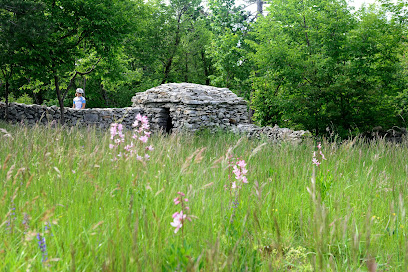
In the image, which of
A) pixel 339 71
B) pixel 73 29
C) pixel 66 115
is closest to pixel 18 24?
pixel 73 29

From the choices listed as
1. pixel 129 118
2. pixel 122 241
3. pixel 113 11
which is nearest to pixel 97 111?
pixel 129 118

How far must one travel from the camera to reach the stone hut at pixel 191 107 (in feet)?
41.7

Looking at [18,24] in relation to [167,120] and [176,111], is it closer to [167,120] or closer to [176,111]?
[176,111]

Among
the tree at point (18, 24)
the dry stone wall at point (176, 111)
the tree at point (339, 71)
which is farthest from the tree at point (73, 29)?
the tree at point (339, 71)

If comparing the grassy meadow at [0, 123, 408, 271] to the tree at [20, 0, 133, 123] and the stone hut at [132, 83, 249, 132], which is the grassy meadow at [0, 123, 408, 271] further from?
the stone hut at [132, 83, 249, 132]

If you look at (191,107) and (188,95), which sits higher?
(188,95)

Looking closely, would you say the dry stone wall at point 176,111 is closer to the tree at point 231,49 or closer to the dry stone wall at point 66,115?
the dry stone wall at point 66,115

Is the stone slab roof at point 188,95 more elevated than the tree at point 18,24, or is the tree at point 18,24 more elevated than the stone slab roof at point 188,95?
the tree at point 18,24

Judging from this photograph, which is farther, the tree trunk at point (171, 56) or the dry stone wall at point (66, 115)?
the tree trunk at point (171, 56)

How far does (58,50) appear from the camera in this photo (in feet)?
35.4

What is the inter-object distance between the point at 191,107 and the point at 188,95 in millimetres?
563

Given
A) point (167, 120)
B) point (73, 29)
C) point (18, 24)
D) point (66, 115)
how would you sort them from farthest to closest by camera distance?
point (167, 120) < point (66, 115) < point (73, 29) < point (18, 24)

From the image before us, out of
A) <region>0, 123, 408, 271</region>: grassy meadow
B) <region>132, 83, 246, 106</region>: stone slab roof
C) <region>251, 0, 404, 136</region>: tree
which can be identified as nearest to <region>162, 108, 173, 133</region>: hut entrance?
<region>132, 83, 246, 106</region>: stone slab roof

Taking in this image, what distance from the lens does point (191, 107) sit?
12656 millimetres
